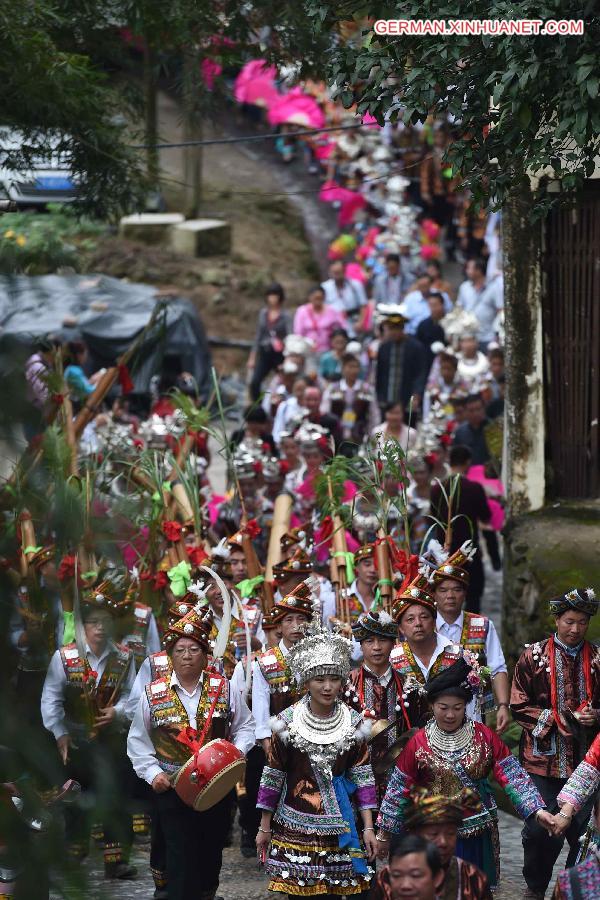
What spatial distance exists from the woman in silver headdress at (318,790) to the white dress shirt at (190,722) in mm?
491

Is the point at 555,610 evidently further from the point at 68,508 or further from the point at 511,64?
the point at 68,508

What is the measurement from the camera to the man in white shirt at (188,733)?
784cm

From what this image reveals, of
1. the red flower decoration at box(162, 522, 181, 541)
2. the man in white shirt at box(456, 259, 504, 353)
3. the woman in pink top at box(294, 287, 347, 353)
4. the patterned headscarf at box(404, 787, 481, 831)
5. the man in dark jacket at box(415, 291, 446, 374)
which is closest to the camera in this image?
the patterned headscarf at box(404, 787, 481, 831)

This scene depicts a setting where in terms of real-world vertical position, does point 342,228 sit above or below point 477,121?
above

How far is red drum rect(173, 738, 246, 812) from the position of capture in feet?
24.9

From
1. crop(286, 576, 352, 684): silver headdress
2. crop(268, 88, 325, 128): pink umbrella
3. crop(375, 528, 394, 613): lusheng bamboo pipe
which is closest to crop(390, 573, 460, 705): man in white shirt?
crop(286, 576, 352, 684): silver headdress

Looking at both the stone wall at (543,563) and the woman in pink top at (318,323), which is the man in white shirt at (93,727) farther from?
the woman in pink top at (318,323)

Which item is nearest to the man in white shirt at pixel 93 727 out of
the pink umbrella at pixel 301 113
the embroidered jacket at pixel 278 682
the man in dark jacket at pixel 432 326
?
the embroidered jacket at pixel 278 682

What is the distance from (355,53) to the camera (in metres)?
Result: 8.06

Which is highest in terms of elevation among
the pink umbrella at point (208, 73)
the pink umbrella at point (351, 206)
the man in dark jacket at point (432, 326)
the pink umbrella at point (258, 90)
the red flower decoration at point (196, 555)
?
the pink umbrella at point (258, 90)

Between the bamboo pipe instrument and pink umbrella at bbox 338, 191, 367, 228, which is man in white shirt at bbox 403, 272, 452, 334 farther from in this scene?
the bamboo pipe instrument

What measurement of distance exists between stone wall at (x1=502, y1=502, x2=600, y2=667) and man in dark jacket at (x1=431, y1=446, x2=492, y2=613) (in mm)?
431

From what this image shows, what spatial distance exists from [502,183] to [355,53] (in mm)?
1010

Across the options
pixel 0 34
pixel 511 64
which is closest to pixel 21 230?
pixel 511 64
